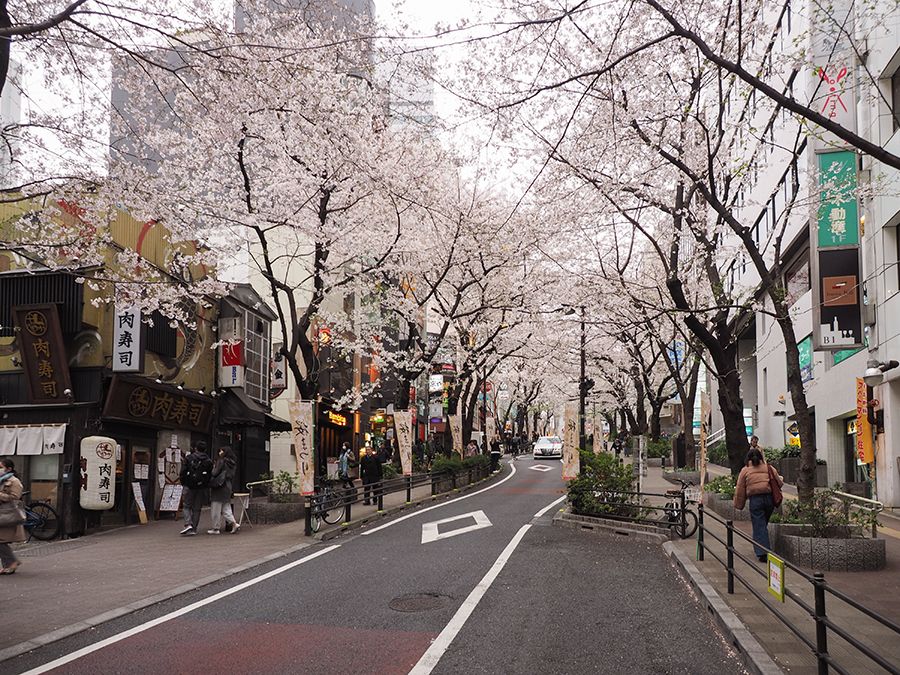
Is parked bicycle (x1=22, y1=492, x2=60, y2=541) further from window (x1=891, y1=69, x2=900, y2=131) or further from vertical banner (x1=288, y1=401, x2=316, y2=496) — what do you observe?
window (x1=891, y1=69, x2=900, y2=131)

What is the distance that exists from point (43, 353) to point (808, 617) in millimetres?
16451

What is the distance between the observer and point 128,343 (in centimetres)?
1809

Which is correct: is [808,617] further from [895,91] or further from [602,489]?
[895,91]

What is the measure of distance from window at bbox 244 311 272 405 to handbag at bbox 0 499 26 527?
14.7m

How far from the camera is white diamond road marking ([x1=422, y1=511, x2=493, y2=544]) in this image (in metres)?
15.5

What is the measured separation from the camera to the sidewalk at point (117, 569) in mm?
8859

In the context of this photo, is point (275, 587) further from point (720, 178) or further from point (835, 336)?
point (835, 336)

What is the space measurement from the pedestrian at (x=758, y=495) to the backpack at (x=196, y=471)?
37.5 feet

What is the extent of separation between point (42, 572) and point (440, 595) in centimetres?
678

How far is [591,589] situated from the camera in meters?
10.4

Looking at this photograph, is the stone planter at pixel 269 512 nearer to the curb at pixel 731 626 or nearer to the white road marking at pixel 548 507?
the white road marking at pixel 548 507

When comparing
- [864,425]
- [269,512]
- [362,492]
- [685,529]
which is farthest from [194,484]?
[864,425]

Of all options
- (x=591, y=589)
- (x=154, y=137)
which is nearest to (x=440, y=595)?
(x=591, y=589)

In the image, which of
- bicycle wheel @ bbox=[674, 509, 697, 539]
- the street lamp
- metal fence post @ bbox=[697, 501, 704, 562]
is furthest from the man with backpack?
the street lamp
